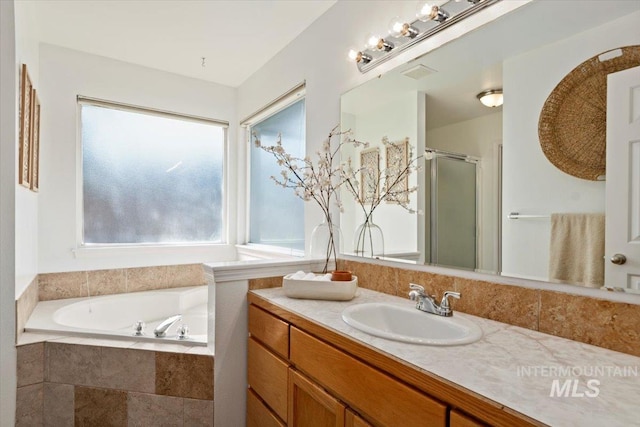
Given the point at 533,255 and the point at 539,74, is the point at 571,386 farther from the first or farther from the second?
the point at 539,74

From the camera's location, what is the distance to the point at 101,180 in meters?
2.88

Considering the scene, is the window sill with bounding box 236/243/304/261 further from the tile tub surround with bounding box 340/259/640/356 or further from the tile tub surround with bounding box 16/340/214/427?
the tile tub surround with bounding box 340/259/640/356

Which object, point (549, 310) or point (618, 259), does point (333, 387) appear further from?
point (618, 259)

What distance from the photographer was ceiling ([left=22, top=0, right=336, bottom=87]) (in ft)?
7.07

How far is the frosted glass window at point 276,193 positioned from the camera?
268 centimetres

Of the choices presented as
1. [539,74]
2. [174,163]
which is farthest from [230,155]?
[539,74]

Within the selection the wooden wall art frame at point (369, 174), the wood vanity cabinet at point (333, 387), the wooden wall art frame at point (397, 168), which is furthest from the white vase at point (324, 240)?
the wood vanity cabinet at point (333, 387)

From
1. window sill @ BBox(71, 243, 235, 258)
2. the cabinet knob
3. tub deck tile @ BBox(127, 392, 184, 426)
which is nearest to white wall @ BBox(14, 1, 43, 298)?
window sill @ BBox(71, 243, 235, 258)

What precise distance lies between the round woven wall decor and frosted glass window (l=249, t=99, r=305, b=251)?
5.66 feet

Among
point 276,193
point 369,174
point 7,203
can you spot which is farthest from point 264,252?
point 7,203

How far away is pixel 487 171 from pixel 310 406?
3.62 feet

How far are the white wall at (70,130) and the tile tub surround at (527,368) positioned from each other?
2458 mm

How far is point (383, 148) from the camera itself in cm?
178

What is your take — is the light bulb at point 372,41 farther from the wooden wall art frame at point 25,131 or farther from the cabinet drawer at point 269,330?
the wooden wall art frame at point 25,131
